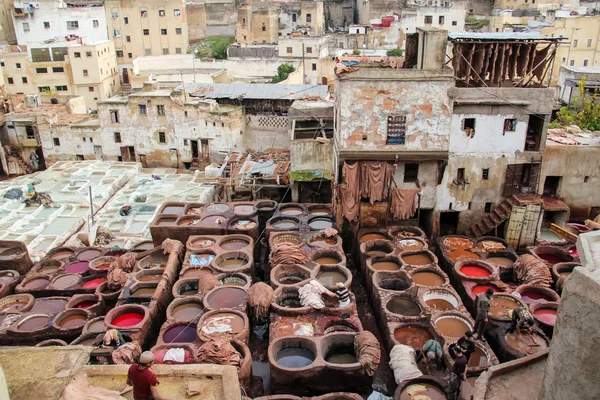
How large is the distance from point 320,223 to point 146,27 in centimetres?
4332

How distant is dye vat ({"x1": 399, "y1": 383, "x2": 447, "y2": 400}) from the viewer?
13.8 m

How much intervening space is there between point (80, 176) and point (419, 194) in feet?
68.4

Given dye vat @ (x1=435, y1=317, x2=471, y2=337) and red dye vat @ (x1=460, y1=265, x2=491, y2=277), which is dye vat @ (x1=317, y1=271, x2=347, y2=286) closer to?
dye vat @ (x1=435, y1=317, x2=471, y2=337)

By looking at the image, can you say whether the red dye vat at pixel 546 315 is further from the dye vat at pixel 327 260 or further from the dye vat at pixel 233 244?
the dye vat at pixel 233 244

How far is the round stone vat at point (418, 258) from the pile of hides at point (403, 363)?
5537 mm

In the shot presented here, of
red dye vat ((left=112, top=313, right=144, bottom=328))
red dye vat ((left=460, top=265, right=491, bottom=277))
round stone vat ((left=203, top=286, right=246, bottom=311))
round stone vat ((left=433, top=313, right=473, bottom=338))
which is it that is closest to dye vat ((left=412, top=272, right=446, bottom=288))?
red dye vat ((left=460, top=265, right=491, bottom=277))

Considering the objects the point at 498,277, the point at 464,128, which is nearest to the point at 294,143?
the point at 464,128

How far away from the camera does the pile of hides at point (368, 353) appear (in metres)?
14.8

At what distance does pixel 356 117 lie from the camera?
2139 cm

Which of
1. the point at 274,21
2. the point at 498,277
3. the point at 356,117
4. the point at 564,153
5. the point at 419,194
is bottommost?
the point at 498,277

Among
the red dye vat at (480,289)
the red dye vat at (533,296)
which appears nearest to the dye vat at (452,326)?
the red dye vat at (480,289)

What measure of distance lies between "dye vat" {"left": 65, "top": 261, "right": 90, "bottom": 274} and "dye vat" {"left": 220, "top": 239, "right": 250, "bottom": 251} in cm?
586

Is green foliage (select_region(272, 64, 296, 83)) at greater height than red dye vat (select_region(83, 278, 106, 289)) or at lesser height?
greater

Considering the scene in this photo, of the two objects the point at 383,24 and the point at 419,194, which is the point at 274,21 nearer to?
the point at 383,24
